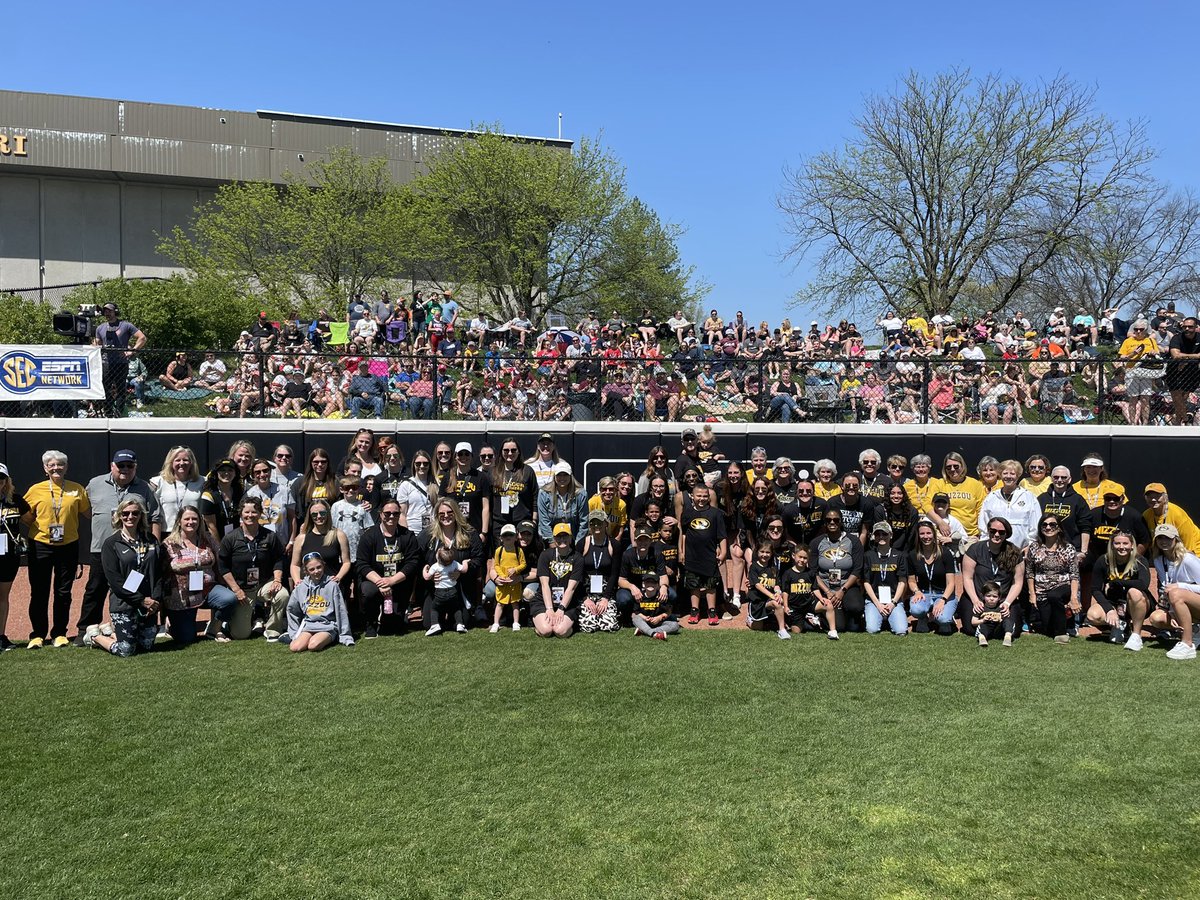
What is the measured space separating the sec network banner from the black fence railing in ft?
5.38

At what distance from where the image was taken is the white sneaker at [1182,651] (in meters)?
8.38

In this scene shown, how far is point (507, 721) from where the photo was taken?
666cm

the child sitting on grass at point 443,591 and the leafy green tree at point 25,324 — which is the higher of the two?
the leafy green tree at point 25,324

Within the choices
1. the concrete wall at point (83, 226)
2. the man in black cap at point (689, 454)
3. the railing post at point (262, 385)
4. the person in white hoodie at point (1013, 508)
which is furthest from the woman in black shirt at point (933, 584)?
the concrete wall at point (83, 226)

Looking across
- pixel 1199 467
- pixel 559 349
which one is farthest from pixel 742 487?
pixel 1199 467

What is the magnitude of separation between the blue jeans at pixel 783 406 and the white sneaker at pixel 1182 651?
645cm

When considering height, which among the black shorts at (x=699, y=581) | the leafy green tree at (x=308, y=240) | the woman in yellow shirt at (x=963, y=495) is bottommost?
the black shorts at (x=699, y=581)

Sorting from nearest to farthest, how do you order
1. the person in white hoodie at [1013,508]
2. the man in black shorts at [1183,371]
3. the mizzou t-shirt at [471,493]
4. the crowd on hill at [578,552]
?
the crowd on hill at [578,552] < the person in white hoodie at [1013,508] < the mizzou t-shirt at [471,493] < the man in black shorts at [1183,371]

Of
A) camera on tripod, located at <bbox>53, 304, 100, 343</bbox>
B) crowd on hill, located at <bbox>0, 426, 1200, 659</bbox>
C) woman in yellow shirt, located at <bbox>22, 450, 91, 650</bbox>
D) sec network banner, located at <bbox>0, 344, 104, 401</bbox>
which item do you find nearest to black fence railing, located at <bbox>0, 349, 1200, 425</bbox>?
sec network banner, located at <bbox>0, 344, 104, 401</bbox>

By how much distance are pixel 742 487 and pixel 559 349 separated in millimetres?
6687

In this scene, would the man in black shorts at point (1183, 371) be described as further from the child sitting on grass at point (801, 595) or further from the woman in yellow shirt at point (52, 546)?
the woman in yellow shirt at point (52, 546)

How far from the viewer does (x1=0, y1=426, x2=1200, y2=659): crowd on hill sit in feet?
28.8

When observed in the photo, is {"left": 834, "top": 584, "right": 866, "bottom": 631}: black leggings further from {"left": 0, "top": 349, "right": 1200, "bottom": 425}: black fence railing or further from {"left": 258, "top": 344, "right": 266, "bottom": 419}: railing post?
{"left": 258, "top": 344, "right": 266, "bottom": 419}: railing post

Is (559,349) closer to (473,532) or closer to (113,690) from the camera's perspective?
(473,532)
